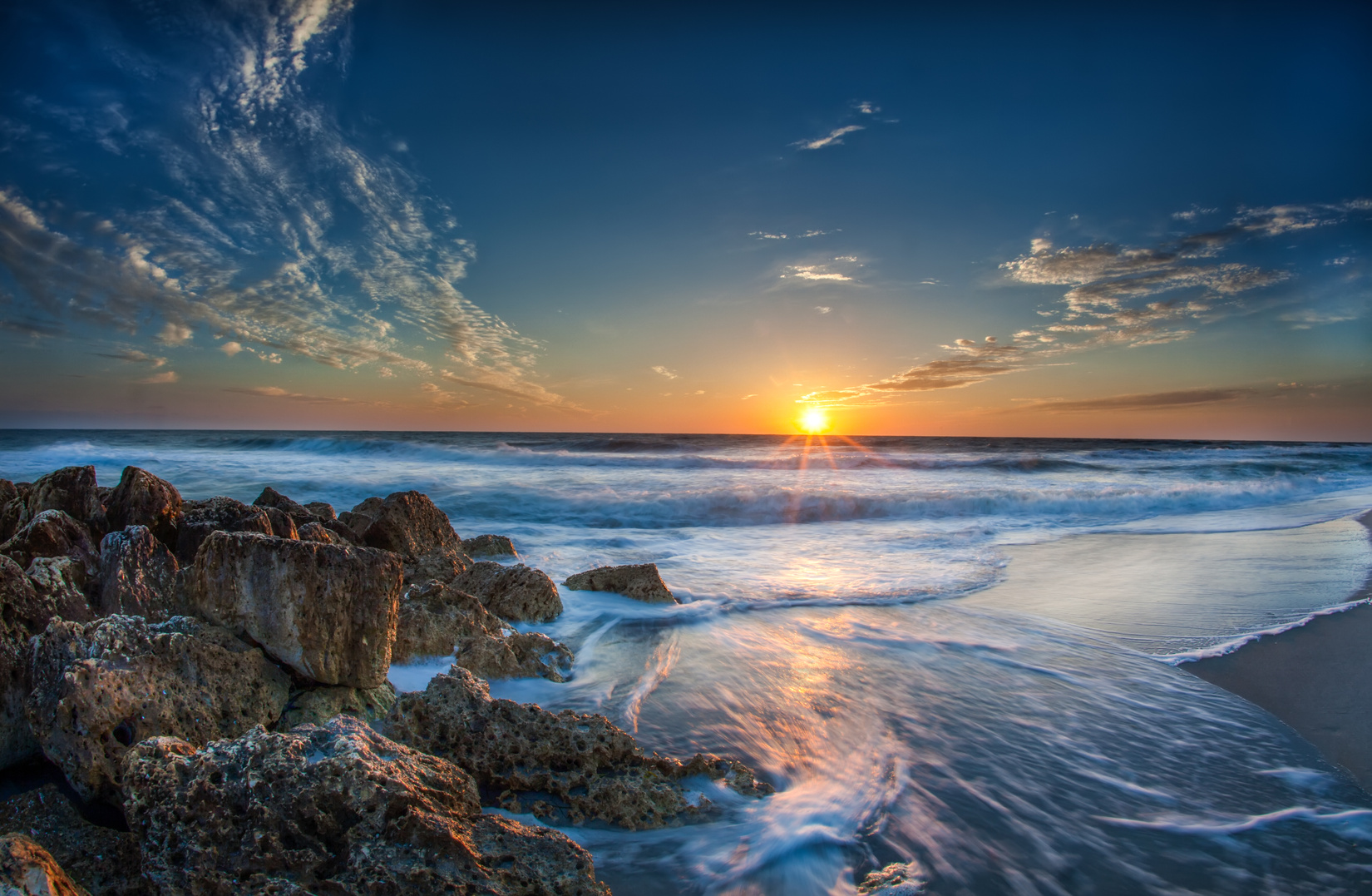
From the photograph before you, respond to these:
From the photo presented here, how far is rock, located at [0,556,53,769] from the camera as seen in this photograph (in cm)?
193

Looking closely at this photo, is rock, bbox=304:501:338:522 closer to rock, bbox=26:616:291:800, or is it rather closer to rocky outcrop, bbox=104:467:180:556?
rocky outcrop, bbox=104:467:180:556

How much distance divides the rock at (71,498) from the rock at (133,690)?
219cm

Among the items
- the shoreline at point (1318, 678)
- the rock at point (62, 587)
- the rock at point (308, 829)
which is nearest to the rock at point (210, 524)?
the rock at point (62, 587)

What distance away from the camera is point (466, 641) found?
3.44 metres

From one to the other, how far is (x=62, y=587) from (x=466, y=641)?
5.44 feet

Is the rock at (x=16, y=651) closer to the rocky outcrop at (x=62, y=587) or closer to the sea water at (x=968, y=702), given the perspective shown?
the rocky outcrop at (x=62, y=587)

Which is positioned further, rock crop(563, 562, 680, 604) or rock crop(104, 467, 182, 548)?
rock crop(563, 562, 680, 604)

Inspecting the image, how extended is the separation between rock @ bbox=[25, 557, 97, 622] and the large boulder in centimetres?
206

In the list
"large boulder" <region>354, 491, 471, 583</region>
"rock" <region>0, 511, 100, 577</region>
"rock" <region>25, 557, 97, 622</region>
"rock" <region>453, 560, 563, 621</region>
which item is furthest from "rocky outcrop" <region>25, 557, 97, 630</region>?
"rock" <region>453, 560, 563, 621</region>

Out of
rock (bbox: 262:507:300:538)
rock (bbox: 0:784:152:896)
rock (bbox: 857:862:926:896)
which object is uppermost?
rock (bbox: 262:507:300:538)

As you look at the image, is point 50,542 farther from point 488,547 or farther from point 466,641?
point 488,547

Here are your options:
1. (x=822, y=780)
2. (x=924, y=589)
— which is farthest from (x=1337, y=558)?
(x=822, y=780)

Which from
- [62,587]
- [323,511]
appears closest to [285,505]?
[323,511]

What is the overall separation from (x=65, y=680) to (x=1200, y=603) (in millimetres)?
6972
